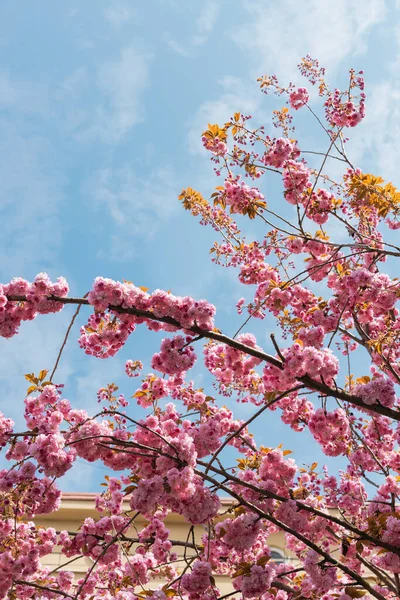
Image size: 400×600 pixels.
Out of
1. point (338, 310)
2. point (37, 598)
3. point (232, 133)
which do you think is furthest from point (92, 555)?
point (232, 133)

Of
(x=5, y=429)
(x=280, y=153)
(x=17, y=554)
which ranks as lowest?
(x=17, y=554)

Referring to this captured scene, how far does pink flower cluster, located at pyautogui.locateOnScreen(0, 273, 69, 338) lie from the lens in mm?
5398

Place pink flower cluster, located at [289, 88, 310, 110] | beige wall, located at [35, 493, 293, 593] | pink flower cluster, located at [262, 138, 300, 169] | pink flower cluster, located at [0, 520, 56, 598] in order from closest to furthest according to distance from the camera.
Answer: pink flower cluster, located at [0, 520, 56, 598] → pink flower cluster, located at [262, 138, 300, 169] → pink flower cluster, located at [289, 88, 310, 110] → beige wall, located at [35, 493, 293, 593]

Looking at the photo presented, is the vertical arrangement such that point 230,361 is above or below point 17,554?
above

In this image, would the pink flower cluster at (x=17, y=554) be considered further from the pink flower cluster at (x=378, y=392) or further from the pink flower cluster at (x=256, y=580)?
the pink flower cluster at (x=378, y=392)

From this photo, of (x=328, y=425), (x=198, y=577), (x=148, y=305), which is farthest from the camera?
(x=328, y=425)

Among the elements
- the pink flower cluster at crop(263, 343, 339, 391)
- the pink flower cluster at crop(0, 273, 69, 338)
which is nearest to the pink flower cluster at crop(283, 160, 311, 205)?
the pink flower cluster at crop(263, 343, 339, 391)

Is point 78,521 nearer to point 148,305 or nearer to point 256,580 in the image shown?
point 256,580

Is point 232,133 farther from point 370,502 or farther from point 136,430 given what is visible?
point 370,502

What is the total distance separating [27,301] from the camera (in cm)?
546

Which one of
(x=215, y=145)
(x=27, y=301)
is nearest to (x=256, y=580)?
(x=27, y=301)

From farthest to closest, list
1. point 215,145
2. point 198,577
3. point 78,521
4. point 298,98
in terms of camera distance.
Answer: point 78,521 < point 298,98 < point 215,145 < point 198,577

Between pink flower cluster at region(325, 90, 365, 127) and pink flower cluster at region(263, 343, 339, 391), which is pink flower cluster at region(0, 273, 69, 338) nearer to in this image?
pink flower cluster at region(263, 343, 339, 391)

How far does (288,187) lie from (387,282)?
7.17ft
